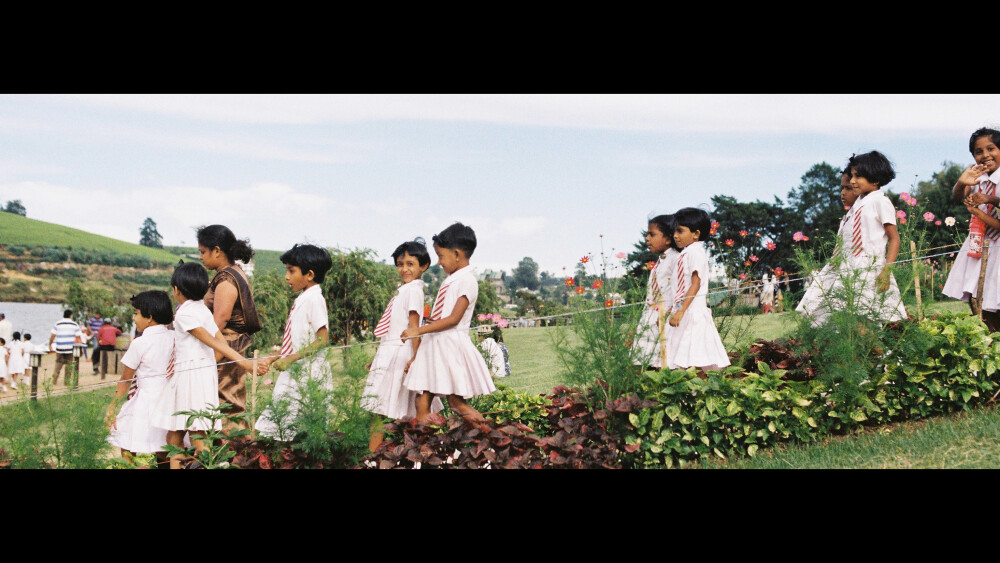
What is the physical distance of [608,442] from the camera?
4684mm

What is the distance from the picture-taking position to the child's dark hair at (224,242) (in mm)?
5488

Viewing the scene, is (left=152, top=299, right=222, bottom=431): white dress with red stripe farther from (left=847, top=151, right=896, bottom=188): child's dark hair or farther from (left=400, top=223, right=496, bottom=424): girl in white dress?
(left=847, top=151, right=896, bottom=188): child's dark hair

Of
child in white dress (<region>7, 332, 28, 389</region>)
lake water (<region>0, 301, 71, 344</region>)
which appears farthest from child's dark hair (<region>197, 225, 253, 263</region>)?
lake water (<region>0, 301, 71, 344</region>)

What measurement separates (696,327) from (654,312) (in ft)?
1.89

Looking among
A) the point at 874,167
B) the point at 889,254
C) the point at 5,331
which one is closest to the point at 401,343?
the point at 889,254

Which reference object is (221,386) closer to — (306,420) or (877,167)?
(306,420)

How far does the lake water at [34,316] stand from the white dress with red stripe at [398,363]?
70.8m

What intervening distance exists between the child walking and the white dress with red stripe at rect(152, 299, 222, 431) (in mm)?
1083

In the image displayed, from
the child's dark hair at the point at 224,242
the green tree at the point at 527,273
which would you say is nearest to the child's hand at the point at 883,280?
the child's dark hair at the point at 224,242

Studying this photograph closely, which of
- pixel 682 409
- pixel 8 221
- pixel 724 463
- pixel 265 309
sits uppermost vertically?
pixel 8 221

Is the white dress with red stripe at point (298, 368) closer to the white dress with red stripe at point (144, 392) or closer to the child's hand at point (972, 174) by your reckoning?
the white dress with red stripe at point (144, 392)

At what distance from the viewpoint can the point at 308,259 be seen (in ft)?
17.6

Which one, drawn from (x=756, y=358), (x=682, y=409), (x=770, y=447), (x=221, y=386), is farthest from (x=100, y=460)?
(x=756, y=358)
